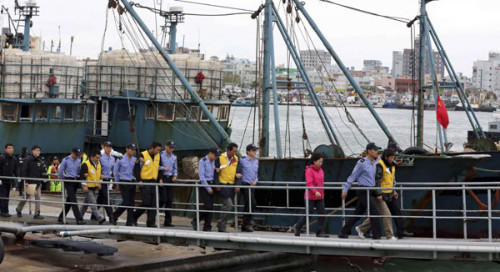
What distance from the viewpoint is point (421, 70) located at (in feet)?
87.6

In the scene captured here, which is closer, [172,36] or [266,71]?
[266,71]

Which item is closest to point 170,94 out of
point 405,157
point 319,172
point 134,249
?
point 405,157

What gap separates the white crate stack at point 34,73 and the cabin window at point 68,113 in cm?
54

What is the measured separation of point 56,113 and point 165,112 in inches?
147

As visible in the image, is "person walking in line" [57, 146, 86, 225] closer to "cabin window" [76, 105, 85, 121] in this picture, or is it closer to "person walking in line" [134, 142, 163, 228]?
"person walking in line" [134, 142, 163, 228]

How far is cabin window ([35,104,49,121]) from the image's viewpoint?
2764 centimetres

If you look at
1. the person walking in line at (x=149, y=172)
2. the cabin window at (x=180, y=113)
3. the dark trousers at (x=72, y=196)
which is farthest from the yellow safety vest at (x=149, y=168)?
the cabin window at (x=180, y=113)

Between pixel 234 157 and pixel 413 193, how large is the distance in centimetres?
605

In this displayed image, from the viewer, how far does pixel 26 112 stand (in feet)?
90.2

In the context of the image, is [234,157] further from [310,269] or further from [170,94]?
[170,94]

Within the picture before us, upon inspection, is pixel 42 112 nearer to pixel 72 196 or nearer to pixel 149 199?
pixel 72 196

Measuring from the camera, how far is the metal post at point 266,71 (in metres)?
23.0

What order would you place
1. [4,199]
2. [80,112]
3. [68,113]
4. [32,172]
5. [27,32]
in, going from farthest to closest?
[27,32], [80,112], [68,113], [4,199], [32,172]

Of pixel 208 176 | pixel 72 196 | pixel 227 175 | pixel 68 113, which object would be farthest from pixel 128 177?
pixel 68 113
